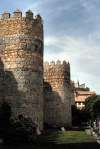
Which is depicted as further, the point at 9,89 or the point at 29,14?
the point at 29,14

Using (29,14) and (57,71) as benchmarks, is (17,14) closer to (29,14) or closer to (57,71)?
(29,14)

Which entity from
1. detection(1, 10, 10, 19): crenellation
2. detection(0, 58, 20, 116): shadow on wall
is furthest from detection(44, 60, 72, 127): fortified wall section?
detection(1, 10, 10, 19): crenellation

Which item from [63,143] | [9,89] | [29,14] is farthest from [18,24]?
[63,143]

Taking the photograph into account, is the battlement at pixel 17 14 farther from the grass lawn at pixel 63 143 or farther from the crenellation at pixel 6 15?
the grass lawn at pixel 63 143

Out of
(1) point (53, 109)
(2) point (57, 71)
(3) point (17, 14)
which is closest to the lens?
(3) point (17, 14)

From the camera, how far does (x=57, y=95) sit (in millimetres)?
21438

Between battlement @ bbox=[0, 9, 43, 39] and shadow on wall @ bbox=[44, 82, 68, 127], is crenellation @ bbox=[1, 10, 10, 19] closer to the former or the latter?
battlement @ bbox=[0, 9, 43, 39]

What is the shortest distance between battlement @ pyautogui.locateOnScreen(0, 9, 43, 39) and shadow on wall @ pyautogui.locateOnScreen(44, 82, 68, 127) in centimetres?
838

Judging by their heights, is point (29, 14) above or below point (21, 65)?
above

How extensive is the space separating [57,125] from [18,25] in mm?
11037

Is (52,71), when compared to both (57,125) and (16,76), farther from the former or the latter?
(16,76)

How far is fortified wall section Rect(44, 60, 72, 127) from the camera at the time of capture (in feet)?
68.6

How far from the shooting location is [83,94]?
5050 centimetres

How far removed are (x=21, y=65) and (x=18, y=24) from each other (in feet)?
9.07
